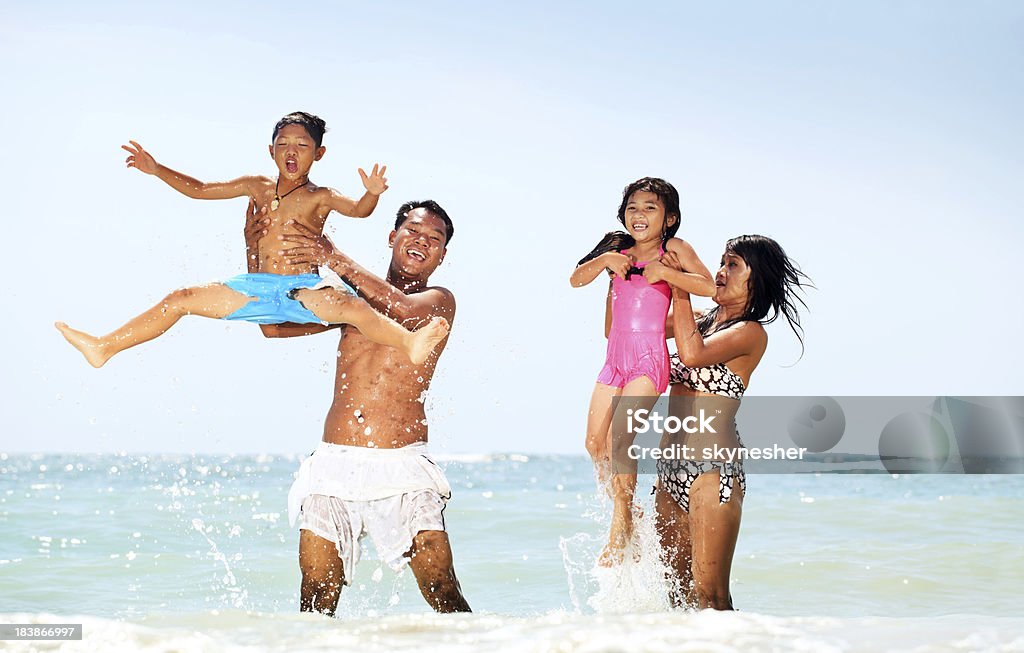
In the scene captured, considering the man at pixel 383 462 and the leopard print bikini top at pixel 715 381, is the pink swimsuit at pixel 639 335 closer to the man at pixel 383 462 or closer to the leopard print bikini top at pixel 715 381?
the leopard print bikini top at pixel 715 381

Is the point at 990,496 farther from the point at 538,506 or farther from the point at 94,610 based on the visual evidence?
the point at 94,610

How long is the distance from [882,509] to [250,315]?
1233 cm

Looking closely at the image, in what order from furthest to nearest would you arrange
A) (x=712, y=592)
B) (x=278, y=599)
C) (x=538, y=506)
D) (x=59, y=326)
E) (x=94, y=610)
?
(x=538, y=506), (x=278, y=599), (x=94, y=610), (x=59, y=326), (x=712, y=592)

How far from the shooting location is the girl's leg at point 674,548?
5180mm

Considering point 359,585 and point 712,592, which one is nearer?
point 712,592

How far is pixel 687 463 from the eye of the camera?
502 cm

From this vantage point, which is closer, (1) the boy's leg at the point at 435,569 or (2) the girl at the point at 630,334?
(1) the boy's leg at the point at 435,569

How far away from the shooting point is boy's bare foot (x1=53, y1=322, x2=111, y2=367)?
5.13m

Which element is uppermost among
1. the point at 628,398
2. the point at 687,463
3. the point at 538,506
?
the point at 628,398

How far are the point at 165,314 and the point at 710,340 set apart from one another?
265cm

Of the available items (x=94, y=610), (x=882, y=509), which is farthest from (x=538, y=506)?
(x=94, y=610)

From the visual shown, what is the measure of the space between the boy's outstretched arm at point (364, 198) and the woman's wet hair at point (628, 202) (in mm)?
1120

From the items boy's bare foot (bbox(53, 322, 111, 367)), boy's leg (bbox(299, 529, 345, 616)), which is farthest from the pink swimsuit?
boy's bare foot (bbox(53, 322, 111, 367))

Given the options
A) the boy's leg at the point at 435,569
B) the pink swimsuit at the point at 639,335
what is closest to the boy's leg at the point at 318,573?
the boy's leg at the point at 435,569
